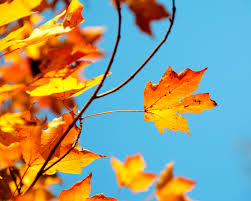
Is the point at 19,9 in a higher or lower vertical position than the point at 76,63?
higher

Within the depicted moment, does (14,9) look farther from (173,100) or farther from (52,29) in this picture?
(173,100)

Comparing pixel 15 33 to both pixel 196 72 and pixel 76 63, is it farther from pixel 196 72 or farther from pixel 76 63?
pixel 196 72

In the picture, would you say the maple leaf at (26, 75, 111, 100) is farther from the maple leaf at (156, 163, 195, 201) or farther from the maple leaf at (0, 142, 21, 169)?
the maple leaf at (156, 163, 195, 201)

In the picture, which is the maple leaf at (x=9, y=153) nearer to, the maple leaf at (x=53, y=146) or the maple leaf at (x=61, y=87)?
the maple leaf at (x=53, y=146)

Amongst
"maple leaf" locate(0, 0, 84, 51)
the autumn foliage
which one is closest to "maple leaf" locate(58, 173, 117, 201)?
the autumn foliage

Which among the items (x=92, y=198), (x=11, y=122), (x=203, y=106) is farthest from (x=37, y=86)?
(x=203, y=106)

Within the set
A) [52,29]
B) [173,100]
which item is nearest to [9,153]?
[52,29]

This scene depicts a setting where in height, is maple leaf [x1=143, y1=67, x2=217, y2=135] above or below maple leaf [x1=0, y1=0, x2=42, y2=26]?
below

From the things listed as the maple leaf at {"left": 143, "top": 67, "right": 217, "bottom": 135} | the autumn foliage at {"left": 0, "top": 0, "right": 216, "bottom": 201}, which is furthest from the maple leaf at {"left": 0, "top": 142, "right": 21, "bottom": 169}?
the maple leaf at {"left": 143, "top": 67, "right": 217, "bottom": 135}

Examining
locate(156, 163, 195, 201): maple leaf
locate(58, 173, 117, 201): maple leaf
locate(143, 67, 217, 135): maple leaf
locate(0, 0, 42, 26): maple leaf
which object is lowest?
locate(156, 163, 195, 201): maple leaf
